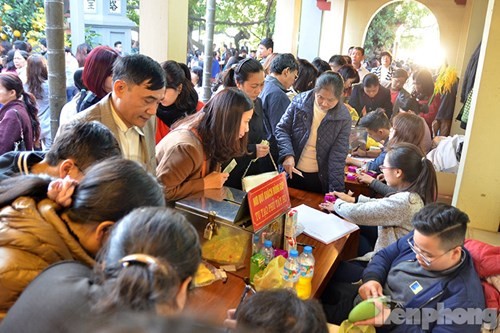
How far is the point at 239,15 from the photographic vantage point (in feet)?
40.5

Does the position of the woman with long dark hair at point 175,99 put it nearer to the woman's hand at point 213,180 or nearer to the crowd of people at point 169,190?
the crowd of people at point 169,190

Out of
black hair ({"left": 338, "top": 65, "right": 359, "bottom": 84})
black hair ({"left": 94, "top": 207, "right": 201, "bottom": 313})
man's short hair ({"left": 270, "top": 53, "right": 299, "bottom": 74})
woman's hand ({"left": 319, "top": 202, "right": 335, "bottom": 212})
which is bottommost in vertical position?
woman's hand ({"left": 319, "top": 202, "right": 335, "bottom": 212})

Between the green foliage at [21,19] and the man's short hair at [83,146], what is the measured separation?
838cm

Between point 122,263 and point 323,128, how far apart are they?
7.21 feet

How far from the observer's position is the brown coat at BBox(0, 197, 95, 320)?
93 cm

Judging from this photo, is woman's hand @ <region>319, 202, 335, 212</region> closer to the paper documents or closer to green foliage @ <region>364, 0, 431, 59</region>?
the paper documents

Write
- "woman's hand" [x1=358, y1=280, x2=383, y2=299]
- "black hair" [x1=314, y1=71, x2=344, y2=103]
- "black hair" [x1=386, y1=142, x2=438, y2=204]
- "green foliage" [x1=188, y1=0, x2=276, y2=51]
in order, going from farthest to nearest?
"green foliage" [x1=188, y1=0, x2=276, y2=51]
"black hair" [x1=314, y1=71, x2=344, y2=103]
"black hair" [x1=386, y1=142, x2=438, y2=204]
"woman's hand" [x1=358, y1=280, x2=383, y2=299]

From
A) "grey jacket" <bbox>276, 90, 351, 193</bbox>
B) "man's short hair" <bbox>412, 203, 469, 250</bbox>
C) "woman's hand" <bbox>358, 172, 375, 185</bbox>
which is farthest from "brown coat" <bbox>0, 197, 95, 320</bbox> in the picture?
"woman's hand" <bbox>358, 172, 375, 185</bbox>

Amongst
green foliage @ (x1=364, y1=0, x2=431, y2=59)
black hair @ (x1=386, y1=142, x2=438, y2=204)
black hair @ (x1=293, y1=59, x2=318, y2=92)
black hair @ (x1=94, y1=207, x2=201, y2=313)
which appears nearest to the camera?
black hair @ (x1=94, y1=207, x2=201, y2=313)

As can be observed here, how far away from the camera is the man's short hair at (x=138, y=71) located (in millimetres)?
1669

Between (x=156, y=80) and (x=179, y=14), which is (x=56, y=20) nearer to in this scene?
(x=156, y=80)

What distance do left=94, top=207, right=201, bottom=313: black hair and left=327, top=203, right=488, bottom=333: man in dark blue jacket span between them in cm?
101

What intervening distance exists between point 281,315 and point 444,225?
957mm

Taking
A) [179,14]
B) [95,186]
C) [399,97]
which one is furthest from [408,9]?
[95,186]
